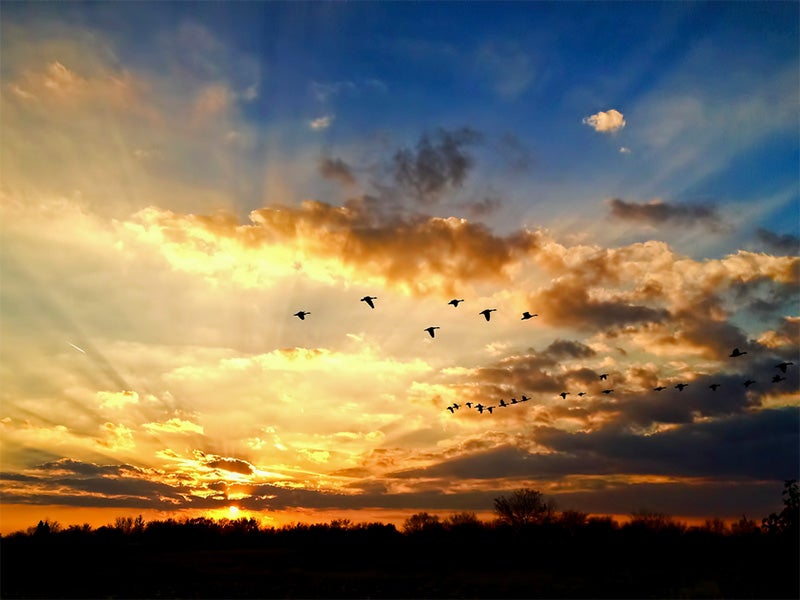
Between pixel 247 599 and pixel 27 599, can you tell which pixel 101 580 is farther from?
pixel 247 599

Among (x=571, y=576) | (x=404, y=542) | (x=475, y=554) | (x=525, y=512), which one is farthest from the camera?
(x=525, y=512)

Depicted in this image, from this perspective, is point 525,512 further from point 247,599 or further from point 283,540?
point 247,599

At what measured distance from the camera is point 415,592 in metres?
48.2

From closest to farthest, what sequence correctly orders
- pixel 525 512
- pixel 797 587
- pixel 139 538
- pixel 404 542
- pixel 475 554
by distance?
pixel 797 587
pixel 475 554
pixel 404 542
pixel 139 538
pixel 525 512

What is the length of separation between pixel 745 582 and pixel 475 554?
34639 millimetres

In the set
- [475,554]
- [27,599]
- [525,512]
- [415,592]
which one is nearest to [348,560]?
[475,554]

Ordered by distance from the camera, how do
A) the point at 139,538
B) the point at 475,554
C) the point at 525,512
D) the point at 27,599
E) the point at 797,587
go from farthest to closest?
the point at 525,512 < the point at 139,538 < the point at 475,554 < the point at 27,599 < the point at 797,587

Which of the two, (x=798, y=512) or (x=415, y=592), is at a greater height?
(x=798, y=512)

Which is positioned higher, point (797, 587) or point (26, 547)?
point (26, 547)

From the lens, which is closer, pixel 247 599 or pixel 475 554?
pixel 247 599

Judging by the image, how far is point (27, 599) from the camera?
47.7 meters

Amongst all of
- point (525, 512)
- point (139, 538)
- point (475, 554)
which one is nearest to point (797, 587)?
point (475, 554)

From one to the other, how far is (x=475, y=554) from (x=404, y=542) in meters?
23.9

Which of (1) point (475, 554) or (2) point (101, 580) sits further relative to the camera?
(1) point (475, 554)
